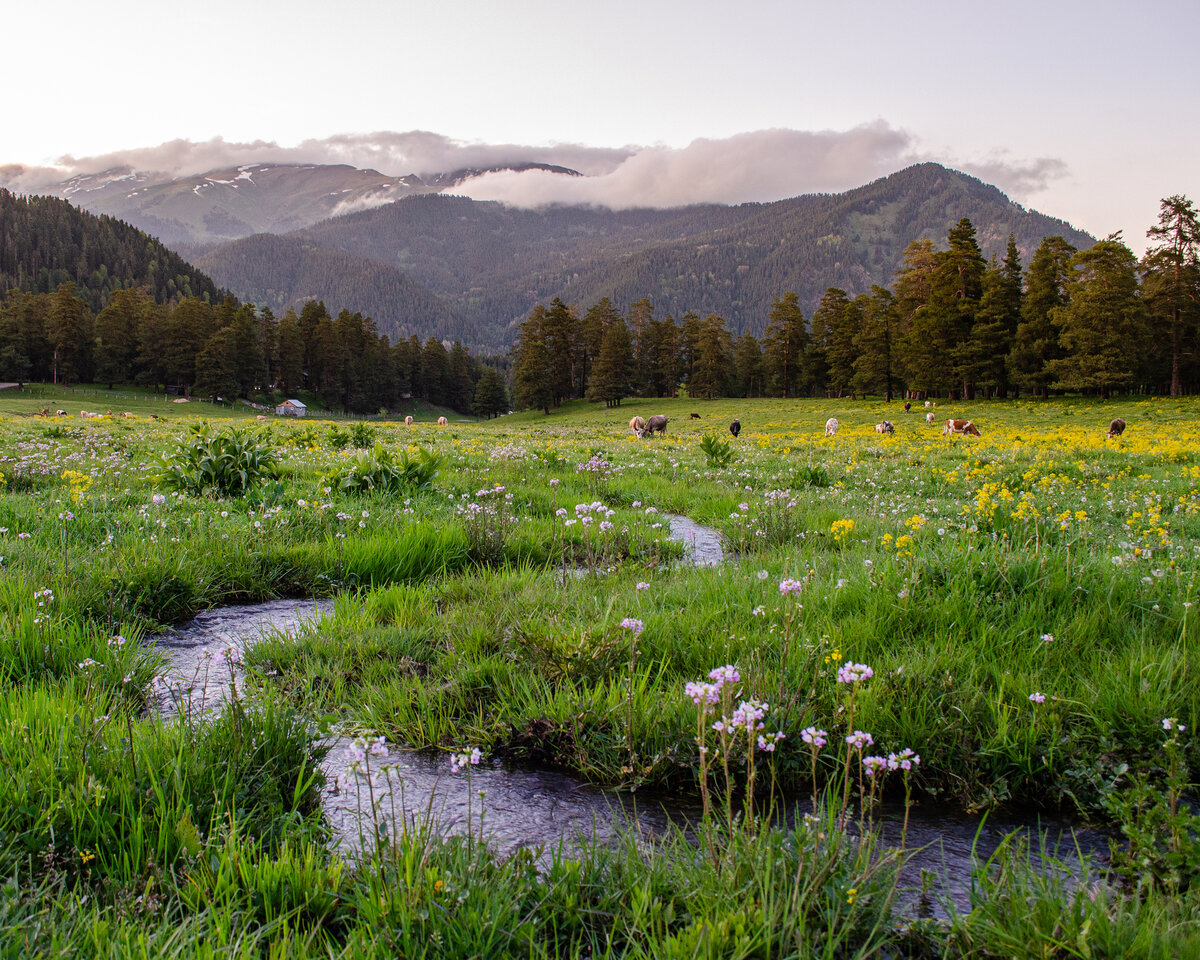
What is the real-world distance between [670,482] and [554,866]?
9.56m

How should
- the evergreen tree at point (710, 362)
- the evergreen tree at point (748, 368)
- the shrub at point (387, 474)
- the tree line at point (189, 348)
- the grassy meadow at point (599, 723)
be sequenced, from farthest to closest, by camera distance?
1. the evergreen tree at point (748, 368)
2. the tree line at point (189, 348)
3. the evergreen tree at point (710, 362)
4. the shrub at point (387, 474)
5. the grassy meadow at point (599, 723)

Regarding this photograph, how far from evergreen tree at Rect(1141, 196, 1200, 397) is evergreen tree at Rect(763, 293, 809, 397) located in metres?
39.6

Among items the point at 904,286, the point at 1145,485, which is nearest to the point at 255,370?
the point at 904,286

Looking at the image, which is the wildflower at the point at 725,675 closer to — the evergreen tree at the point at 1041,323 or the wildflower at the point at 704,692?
the wildflower at the point at 704,692

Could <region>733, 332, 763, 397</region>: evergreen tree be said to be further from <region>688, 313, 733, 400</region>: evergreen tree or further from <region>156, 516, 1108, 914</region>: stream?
<region>156, 516, 1108, 914</region>: stream

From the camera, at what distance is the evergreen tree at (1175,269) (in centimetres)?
5394

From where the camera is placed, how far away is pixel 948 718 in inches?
111

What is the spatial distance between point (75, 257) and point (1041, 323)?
24477 centimetres

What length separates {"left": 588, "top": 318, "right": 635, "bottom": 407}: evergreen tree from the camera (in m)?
90.2

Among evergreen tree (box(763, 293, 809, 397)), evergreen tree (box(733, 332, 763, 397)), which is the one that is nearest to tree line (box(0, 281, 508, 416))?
evergreen tree (box(733, 332, 763, 397))

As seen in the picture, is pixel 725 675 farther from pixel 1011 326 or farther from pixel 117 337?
pixel 117 337

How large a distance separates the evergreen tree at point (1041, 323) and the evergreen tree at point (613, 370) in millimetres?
48488

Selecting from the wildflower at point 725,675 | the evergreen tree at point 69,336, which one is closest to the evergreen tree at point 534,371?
the evergreen tree at point 69,336

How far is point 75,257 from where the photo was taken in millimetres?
185375
